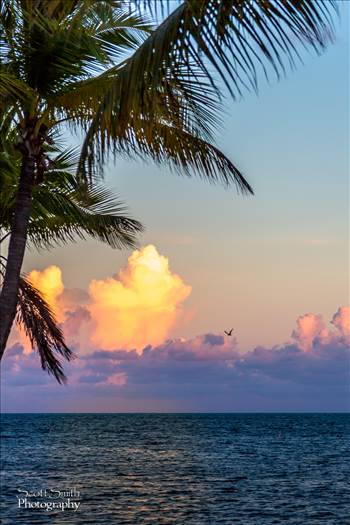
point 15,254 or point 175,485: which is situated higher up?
point 15,254

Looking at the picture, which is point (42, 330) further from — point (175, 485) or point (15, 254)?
point (175, 485)

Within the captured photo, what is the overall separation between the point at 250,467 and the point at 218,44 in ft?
157

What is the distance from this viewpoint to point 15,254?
10.2 metres

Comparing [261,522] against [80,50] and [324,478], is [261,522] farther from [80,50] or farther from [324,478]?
[80,50]

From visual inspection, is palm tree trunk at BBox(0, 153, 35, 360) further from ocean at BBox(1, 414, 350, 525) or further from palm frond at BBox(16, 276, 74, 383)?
ocean at BBox(1, 414, 350, 525)

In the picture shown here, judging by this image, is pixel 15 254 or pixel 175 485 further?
pixel 175 485

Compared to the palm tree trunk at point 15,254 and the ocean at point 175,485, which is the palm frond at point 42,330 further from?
the ocean at point 175,485

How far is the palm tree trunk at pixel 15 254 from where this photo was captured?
10016 mm

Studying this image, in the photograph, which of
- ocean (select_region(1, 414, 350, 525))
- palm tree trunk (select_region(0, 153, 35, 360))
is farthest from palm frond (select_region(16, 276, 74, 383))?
ocean (select_region(1, 414, 350, 525))

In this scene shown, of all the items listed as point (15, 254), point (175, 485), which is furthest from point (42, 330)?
point (175, 485)

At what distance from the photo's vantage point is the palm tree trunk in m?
10.0

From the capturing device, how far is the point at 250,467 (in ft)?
166

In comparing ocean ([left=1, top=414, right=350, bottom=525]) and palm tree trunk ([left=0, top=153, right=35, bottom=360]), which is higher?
palm tree trunk ([left=0, top=153, right=35, bottom=360])

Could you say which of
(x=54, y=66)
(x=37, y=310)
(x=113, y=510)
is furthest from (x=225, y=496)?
(x=54, y=66)
